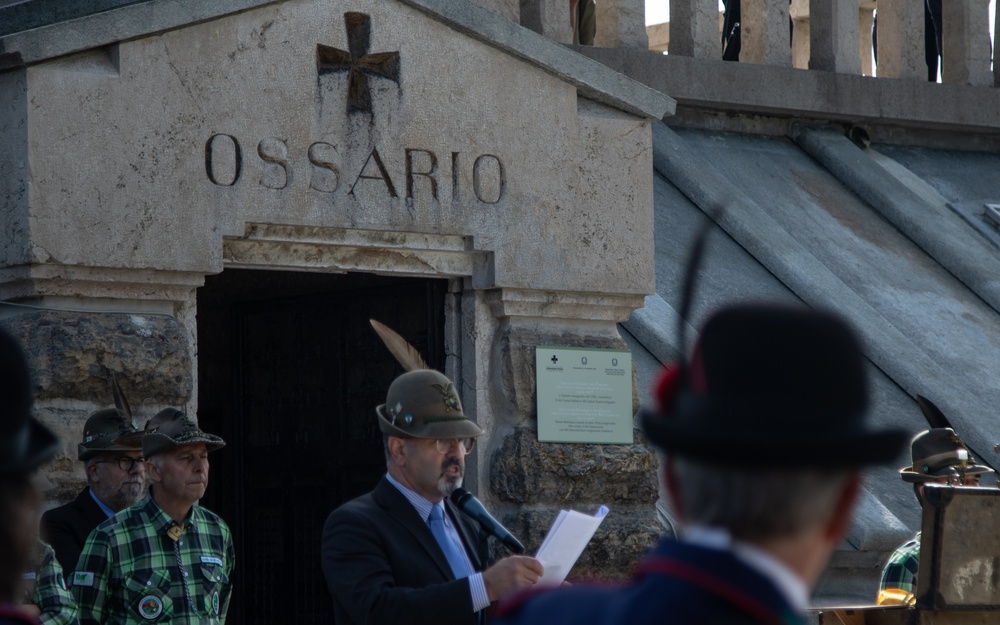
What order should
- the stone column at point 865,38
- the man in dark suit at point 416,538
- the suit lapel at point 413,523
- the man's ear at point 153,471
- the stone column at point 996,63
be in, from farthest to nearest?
the stone column at point 865,38 < the stone column at point 996,63 < the man's ear at point 153,471 < the suit lapel at point 413,523 < the man in dark suit at point 416,538

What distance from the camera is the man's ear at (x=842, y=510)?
1817mm

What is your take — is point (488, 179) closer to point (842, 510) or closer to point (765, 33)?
point (842, 510)

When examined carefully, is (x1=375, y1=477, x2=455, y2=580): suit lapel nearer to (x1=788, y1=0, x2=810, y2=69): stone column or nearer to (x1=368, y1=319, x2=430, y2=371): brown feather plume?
(x1=368, y1=319, x2=430, y2=371): brown feather plume

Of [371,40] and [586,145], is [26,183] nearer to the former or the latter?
[371,40]

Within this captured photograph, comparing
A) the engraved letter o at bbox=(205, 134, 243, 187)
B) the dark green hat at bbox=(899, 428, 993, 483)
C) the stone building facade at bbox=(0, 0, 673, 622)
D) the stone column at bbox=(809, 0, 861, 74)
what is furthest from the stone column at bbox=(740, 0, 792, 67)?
the engraved letter o at bbox=(205, 134, 243, 187)

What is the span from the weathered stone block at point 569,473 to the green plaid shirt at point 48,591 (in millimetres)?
2195

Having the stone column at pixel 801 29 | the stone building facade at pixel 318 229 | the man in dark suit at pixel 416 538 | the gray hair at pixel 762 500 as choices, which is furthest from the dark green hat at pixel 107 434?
the stone column at pixel 801 29

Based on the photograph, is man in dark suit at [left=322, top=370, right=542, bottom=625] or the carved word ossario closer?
man in dark suit at [left=322, top=370, right=542, bottom=625]

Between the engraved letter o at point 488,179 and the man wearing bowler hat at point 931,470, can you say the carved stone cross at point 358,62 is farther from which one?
the man wearing bowler hat at point 931,470

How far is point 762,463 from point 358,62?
454 cm

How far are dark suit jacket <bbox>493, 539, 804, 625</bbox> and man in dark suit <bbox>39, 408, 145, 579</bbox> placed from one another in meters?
3.72

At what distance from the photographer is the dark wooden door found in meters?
6.88

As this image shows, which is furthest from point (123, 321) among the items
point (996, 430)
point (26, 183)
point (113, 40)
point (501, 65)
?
point (996, 430)

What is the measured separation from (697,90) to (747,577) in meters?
8.71
